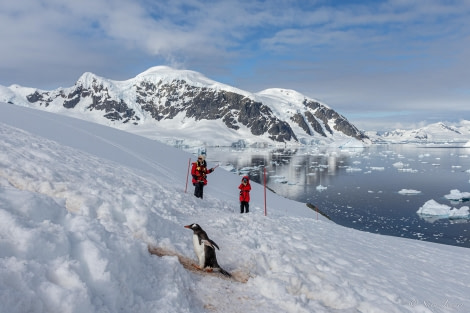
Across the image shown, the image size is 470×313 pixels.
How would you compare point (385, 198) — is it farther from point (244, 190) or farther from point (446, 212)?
point (244, 190)

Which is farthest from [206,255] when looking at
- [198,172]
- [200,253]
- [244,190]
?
[198,172]

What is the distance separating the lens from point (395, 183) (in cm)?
5259

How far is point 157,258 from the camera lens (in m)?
4.95

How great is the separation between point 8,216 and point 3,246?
1.54 feet

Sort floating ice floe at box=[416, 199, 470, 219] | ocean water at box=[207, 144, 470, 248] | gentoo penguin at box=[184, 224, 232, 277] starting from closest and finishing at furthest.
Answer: gentoo penguin at box=[184, 224, 232, 277], ocean water at box=[207, 144, 470, 248], floating ice floe at box=[416, 199, 470, 219]

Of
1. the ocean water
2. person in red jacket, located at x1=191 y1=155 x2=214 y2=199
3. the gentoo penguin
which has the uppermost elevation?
person in red jacket, located at x1=191 y1=155 x2=214 y2=199

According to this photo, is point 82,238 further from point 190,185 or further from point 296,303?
point 190,185

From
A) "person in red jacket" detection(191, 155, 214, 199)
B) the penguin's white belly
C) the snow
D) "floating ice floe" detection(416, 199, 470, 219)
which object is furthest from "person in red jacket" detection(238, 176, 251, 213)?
"floating ice floe" detection(416, 199, 470, 219)

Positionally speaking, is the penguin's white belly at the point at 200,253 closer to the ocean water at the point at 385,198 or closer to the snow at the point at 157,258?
the snow at the point at 157,258

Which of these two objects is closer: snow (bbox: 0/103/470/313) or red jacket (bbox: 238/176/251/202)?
snow (bbox: 0/103/470/313)

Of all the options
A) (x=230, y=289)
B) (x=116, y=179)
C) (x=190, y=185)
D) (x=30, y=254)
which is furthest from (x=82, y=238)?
(x=190, y=185)

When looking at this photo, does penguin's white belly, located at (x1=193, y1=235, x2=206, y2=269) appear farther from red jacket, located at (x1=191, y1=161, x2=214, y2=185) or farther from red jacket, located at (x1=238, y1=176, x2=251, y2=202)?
red jacket, located at (x1=191, y1=161, x2=214, y2=185)

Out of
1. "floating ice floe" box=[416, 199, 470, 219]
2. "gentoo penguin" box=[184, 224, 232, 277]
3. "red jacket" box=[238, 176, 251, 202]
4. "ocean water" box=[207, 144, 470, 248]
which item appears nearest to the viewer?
"gentoo penguin" box=[184, 224, 232, 277]

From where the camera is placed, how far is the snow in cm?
340
